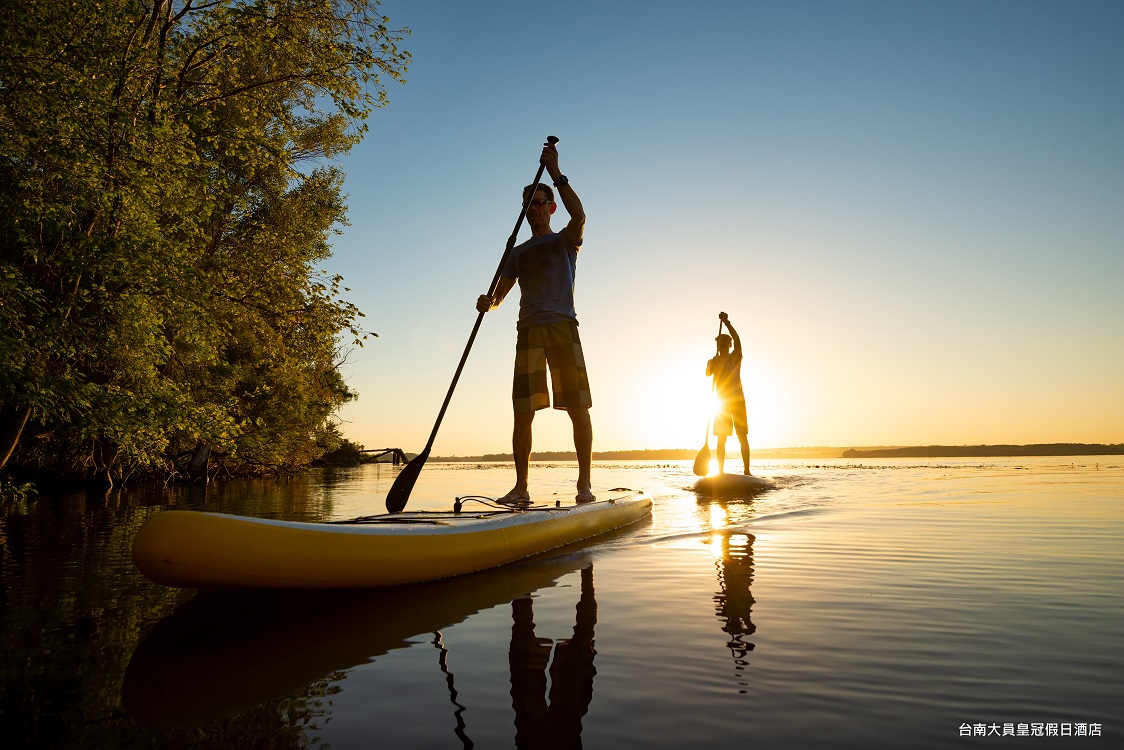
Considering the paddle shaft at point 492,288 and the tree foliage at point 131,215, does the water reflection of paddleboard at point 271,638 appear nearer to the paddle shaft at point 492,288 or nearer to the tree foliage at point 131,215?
the paddle shaft at point 492,288

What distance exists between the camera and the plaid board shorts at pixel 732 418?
13352mm

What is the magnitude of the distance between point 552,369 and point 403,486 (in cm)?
194

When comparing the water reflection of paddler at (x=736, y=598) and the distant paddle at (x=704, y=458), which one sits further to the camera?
the distant paddle at (x=704, y=458)

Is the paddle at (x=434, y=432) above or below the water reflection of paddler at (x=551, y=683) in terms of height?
above

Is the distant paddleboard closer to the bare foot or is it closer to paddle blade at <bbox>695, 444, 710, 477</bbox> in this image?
paddle blade at <bbox>695, 444, 710, 477</bbox>

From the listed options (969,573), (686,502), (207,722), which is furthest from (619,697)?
(686,502)

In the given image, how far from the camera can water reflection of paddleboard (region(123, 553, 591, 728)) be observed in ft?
7.23

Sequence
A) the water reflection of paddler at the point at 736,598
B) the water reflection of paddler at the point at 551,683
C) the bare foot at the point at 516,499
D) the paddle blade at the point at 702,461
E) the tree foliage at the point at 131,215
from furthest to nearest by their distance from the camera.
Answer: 1. the paddle blade at the point at 702,461
2. the tree foliage at the point at 131,215
3. the bare foot at the point at 516,499
4. the water reflection of paddler at the point at 736,598
5. the water reflection of paddler at the point at 551,683

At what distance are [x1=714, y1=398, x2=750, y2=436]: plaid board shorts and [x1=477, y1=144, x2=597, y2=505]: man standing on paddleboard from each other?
289 inches

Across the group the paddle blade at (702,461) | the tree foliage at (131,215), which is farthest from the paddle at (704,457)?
the tree foliage at (131,215)

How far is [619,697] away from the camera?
7.13 ft

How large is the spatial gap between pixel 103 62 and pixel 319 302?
5228 mm

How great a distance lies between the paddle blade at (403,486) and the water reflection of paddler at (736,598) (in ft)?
8.58

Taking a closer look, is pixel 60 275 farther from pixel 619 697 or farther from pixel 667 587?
pixel 619 697
